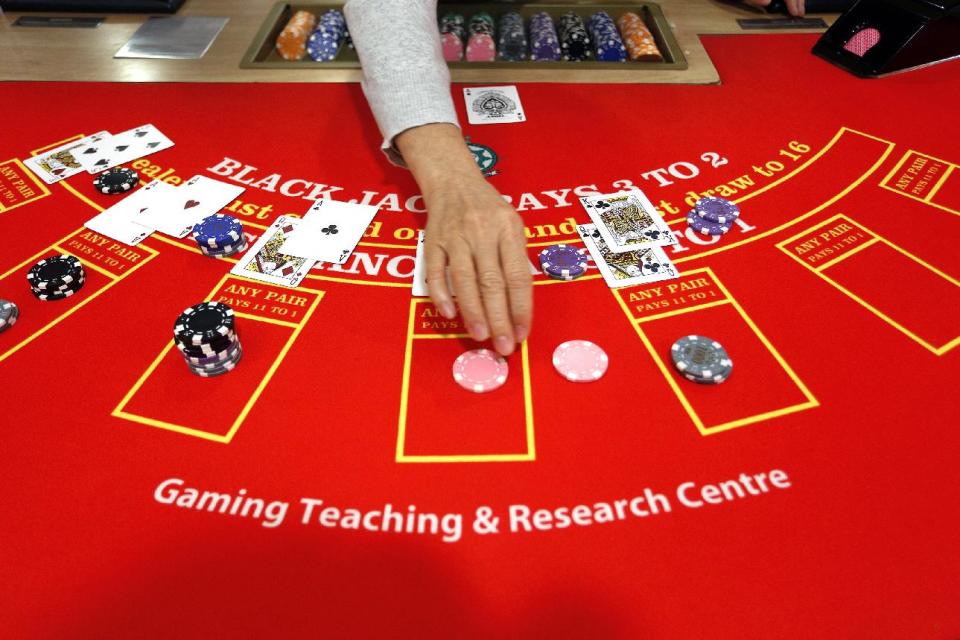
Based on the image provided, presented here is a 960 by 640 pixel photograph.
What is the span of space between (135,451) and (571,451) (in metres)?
0.79

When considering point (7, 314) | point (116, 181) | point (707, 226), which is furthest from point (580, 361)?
point (116, 181)

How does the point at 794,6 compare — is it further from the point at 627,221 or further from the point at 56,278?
the point at 56,278

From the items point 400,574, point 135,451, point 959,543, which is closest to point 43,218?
point 135,451

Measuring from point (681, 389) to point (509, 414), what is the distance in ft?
1.12

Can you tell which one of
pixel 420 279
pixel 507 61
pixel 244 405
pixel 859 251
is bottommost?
pixel 244 405

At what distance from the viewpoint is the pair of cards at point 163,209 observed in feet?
5.22

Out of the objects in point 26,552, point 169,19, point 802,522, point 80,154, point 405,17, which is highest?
point 405,17

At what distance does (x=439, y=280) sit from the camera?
1.25 metres

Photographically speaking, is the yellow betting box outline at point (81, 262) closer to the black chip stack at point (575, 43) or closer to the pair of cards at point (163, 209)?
the pair of cards at point (163, 209)

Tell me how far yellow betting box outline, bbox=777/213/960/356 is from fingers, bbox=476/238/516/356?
760mm

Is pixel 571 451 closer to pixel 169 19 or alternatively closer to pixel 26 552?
pixel 26 552

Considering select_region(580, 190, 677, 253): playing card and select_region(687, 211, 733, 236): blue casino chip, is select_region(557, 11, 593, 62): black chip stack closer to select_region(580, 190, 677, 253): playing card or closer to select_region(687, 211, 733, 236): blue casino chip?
select_region(580, 190, 677, 253): playing card

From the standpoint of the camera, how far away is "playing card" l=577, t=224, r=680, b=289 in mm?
1455

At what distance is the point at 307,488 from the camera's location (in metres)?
1.08
